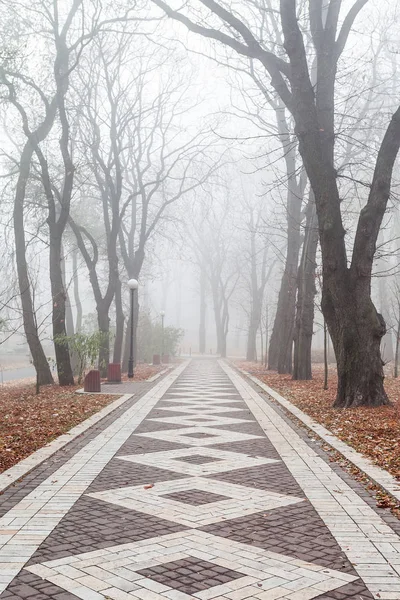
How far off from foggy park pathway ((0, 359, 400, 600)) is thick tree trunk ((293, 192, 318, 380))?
35.6 feet

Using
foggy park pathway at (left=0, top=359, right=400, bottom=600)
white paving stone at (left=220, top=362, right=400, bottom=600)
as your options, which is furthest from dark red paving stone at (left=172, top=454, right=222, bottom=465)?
white paving stone at (left=220, top=362, right=400, bottom=600)

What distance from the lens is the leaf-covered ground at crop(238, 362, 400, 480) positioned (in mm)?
7621

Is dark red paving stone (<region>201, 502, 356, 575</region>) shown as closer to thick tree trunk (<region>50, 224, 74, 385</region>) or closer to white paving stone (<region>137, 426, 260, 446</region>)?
white paving stone (<region>137, 426, 260, 446</region>)

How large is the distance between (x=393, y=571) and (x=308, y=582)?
0.56 metres

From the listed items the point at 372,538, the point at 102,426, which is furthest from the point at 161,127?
the point at 372,538

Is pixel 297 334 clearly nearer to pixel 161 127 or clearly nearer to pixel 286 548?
pixel 161 127

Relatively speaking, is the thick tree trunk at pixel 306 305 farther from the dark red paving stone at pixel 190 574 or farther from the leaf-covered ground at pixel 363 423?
the dark red paving stone at pixel 190 574

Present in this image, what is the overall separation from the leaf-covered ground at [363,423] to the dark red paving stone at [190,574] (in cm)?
302

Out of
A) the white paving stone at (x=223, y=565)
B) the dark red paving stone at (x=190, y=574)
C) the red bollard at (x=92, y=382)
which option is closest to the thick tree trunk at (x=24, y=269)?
the red bollard at (x=92, y=382)

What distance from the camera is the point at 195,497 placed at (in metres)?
5.76

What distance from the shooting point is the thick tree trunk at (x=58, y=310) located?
18.7 m

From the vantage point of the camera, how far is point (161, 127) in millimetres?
28250

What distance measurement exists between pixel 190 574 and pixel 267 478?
272 centimetres

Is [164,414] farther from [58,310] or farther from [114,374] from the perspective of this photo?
[114,374]
